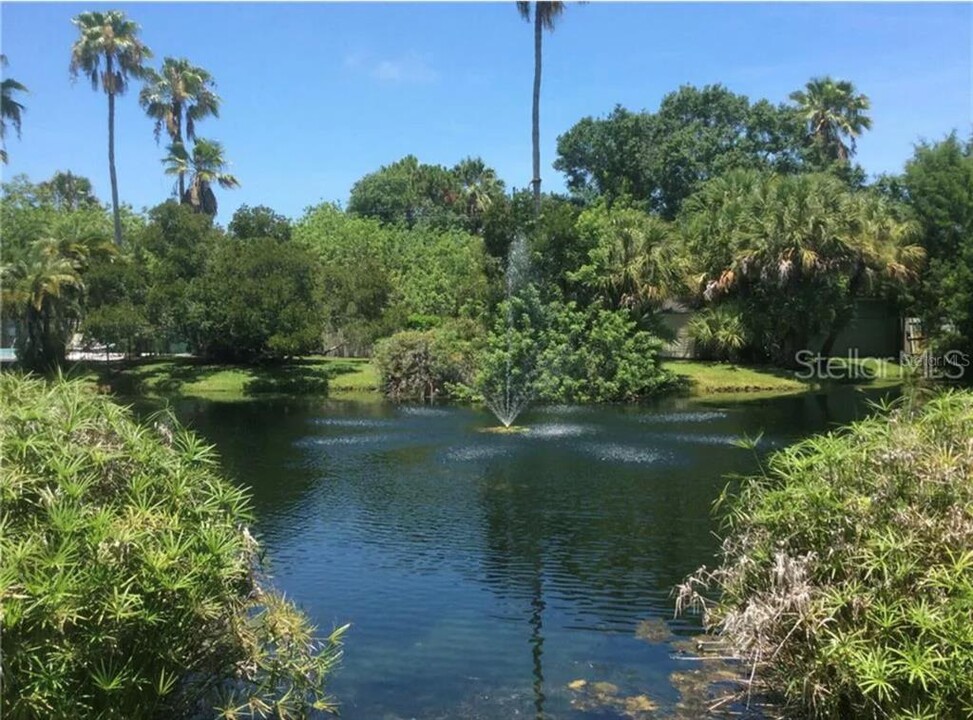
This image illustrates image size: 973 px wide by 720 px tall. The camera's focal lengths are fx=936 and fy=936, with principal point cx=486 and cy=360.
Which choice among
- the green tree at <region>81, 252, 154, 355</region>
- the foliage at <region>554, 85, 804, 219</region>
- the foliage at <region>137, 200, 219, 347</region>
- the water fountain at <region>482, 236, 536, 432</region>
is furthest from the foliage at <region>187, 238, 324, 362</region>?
the foliage at <region>554, 85, 804, 219</region>

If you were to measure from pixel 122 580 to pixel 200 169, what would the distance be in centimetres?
5394

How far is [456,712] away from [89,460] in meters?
3.78

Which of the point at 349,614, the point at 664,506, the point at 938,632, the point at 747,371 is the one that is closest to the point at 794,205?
the point at 747,371

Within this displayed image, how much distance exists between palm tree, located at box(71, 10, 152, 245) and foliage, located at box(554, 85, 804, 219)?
25427mm

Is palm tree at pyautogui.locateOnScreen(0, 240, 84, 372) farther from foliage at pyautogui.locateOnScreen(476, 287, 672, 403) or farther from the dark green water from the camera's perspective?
foliage at pyautogui.locateOnScreen(476, 287, 672, 403)

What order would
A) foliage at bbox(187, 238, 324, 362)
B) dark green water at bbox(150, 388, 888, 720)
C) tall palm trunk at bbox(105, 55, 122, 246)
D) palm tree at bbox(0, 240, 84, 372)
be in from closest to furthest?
dark green water at bbox(150, 388, 888, 720)
palm tree at bbox(0, 240, 84, 372)
foliage at bbox(187, 238, 324, 362)
tall palm trunk at bbox(105, 55, 122, 246)

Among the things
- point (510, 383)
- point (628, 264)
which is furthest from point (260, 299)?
point (628, 264)

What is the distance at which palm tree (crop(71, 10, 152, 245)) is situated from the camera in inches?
1881

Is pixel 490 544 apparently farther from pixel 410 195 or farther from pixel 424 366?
pixel 410 195

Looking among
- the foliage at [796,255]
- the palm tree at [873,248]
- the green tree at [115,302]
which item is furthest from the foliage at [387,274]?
the palm tree at [873,248]

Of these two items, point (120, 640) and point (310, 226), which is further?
point (310, 226)

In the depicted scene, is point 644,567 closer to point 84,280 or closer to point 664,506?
point 664,506

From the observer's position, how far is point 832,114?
55750 mm

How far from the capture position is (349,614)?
34.6ft
